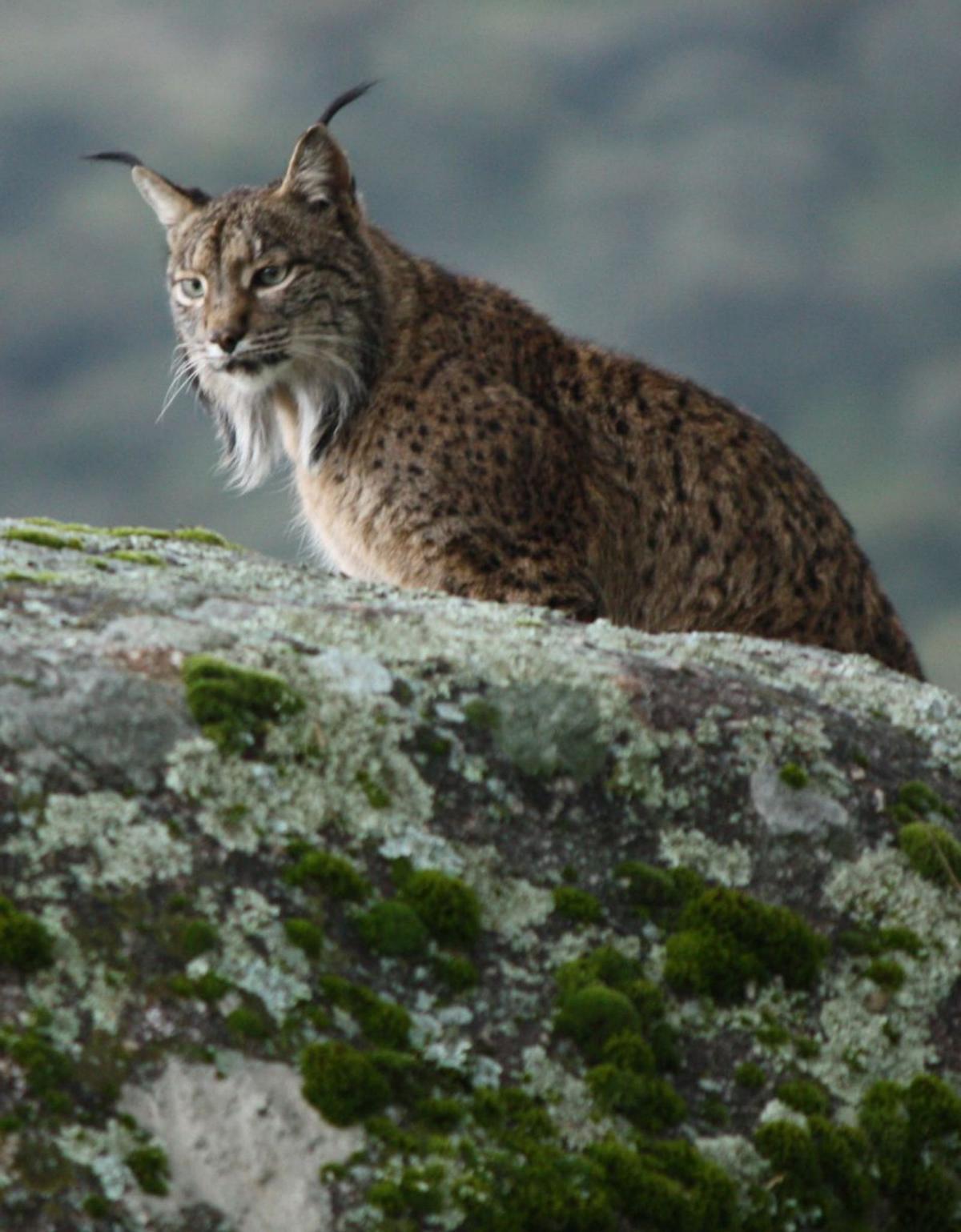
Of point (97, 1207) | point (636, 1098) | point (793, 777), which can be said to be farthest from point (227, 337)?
point (97, 1207)

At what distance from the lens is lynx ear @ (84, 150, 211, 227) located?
10312 millimetres

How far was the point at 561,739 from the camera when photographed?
5680mm

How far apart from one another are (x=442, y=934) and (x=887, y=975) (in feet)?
4.78

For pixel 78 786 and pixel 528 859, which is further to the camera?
pixel 528 859

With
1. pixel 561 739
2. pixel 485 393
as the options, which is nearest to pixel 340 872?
pixel 561 739

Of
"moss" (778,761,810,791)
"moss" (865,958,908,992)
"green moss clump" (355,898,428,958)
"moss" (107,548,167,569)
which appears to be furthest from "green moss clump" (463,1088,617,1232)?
"moss" (107,548,167,569)

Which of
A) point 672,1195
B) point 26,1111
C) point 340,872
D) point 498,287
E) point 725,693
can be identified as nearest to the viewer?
point 26,1111

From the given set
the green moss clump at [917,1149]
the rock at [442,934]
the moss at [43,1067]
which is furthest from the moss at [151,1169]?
the green moss clump at [917,1149]

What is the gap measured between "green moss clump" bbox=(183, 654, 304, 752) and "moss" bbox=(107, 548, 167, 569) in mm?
1525

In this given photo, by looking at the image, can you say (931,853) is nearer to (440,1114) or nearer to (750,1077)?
(750,1077)

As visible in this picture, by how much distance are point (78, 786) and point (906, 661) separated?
624 cm

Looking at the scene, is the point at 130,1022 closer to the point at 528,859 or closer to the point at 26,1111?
the point at 26,1111

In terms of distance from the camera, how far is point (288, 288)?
9695 millimetres

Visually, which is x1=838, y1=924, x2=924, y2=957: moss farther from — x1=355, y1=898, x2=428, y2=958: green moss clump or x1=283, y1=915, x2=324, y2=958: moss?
x1=283, y1=915, x2=324, y2=958: moss
